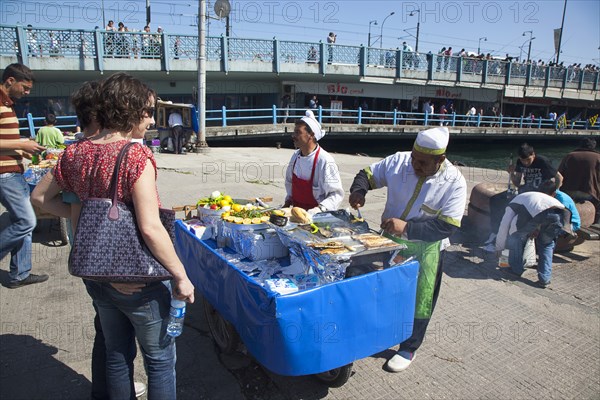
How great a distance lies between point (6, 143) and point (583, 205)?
300 inches

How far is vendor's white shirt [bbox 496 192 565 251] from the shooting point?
516 cm

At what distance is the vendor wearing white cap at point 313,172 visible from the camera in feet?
12.8

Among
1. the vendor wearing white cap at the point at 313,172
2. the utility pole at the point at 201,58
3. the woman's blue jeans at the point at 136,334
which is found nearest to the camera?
the woman's blue jeans at the point at 136,334

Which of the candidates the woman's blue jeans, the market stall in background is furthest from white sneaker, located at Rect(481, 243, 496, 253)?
the woman's blue jeans

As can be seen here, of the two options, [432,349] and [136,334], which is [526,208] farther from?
[136,334]

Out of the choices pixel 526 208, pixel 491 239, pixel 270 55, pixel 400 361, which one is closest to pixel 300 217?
pixel 400 361

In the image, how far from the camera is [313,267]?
2.78 metres

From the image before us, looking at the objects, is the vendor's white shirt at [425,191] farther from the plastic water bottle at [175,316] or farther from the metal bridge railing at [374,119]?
the metal bridge railing at [374,119]

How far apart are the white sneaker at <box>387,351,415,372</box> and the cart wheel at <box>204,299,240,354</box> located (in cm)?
121

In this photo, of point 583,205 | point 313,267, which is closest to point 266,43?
point 583,205

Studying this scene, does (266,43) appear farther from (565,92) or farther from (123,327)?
(565,92)

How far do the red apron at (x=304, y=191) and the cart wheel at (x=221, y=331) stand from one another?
1.30 meters

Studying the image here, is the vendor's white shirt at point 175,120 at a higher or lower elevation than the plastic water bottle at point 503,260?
higher

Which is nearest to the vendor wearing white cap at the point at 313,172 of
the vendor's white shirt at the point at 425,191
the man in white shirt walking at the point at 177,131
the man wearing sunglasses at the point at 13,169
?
the vendor's white shirt at the point at 425,191
